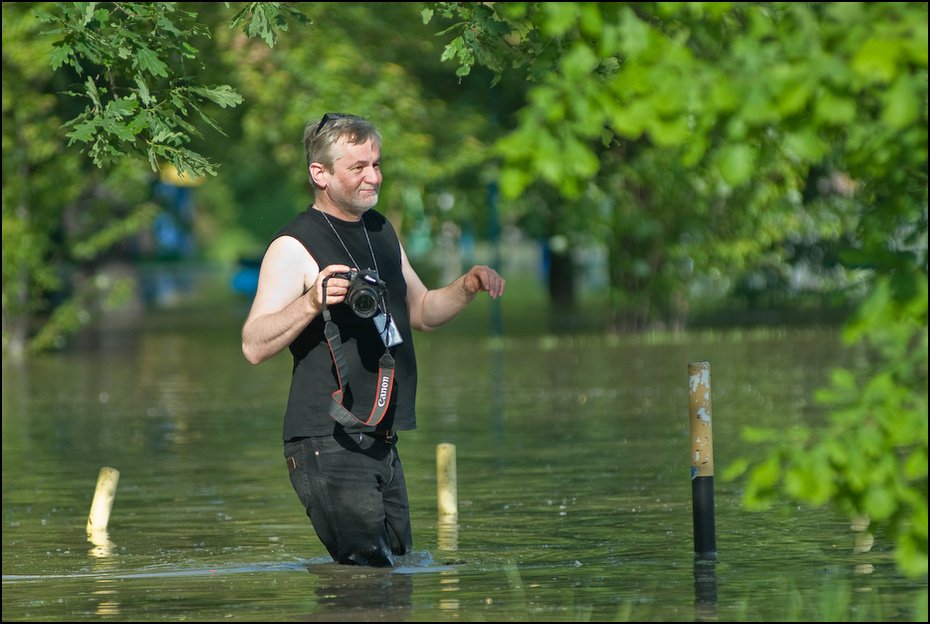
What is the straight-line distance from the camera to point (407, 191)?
21.6m

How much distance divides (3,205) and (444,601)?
585 inches

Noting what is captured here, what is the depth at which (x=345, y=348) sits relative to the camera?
251 inches

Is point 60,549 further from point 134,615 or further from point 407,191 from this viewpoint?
point 407,191

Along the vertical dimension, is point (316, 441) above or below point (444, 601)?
above

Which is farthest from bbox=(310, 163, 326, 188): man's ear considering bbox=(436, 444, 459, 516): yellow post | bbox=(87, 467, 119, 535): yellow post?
bbox=(87, 467, 119, 535): yellow post

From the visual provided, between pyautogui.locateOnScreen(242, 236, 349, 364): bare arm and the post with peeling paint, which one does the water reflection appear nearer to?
pyautogui.locateOnScreen(242, 236, 349, 364): bare arm

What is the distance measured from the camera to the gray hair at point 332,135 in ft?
21.2

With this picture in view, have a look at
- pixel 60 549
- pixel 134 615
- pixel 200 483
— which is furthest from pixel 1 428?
pixel 134 615

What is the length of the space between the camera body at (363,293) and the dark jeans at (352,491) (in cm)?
65

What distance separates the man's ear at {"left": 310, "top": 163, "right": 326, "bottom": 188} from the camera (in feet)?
21.3

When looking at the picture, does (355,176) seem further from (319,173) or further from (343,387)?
(343,387)

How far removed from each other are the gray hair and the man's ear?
0.02 meters

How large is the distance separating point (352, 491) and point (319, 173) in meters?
1.27

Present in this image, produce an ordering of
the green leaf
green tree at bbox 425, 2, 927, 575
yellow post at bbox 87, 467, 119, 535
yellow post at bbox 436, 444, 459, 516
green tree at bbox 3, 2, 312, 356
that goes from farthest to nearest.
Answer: green tree at bbox 3, 2, 312, 356
yellow post at bbox 436, 444, 459, 516
yellow post at bbox 87, 467, 119, 535
the green leaf
green tree at bbox 425, 2, 927, 575
